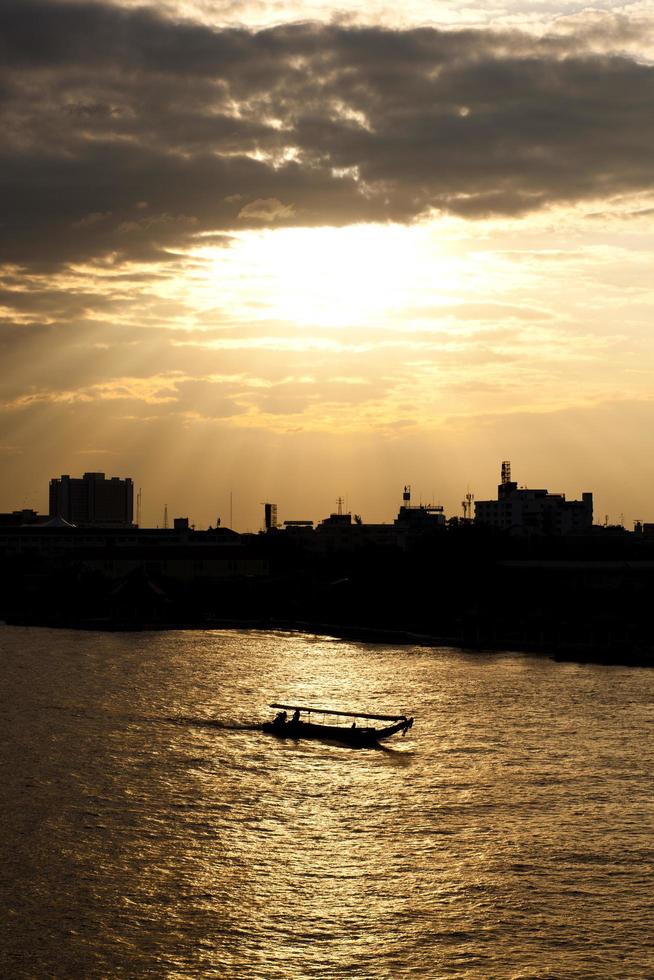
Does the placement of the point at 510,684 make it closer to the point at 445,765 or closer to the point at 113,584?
the point at 445,765

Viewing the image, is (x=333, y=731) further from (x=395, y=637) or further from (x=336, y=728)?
(x=395, y=637)

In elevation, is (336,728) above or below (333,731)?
above

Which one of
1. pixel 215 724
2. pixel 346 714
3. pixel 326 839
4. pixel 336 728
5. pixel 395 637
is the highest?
pixel 395 637

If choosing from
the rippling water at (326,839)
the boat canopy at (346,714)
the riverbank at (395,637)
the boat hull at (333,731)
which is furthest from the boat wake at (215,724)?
the riverbank at (395,637)

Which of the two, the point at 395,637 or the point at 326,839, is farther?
the point at 395,637

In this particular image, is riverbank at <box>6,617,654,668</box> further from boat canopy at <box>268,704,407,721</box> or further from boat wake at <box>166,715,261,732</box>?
boat wake at <box>166,715,261,732</box>

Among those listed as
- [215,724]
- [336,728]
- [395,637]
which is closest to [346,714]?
[336,728]

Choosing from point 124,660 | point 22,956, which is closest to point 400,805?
point 22,956

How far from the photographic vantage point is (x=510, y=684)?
56.5 m

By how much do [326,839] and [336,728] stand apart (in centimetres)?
1460

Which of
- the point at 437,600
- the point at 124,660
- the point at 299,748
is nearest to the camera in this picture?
the point at 299,748

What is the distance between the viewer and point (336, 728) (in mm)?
44219

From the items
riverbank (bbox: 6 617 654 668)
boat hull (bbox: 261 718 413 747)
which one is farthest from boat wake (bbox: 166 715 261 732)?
riverbank (bbox: 6 617 654 668)

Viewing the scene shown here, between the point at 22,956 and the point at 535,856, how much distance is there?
1155 centimetres
